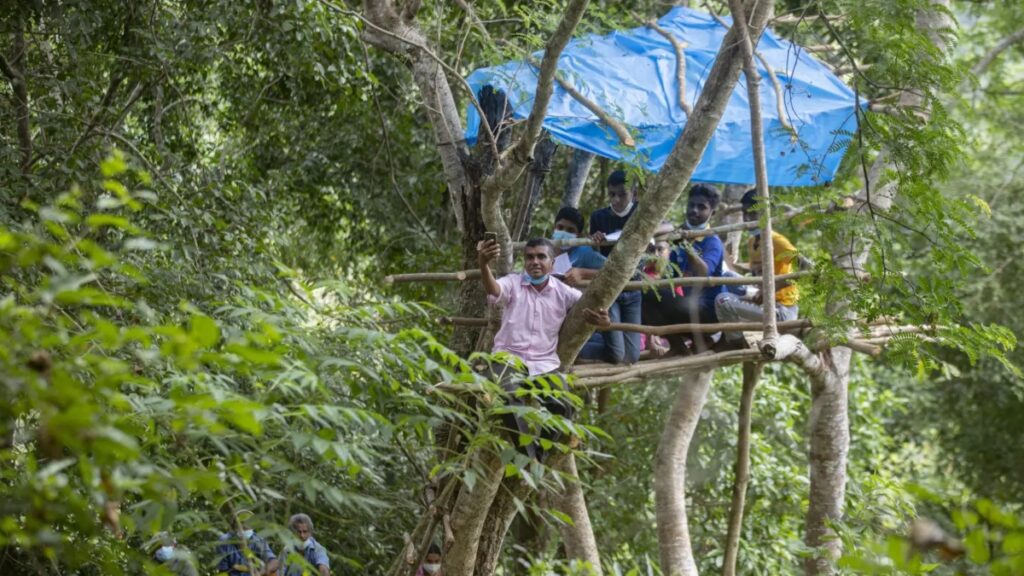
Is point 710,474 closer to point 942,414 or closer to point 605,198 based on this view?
point 605,198

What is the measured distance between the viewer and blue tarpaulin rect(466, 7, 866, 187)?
213 inches

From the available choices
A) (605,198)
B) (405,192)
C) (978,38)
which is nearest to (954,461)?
(978,38)

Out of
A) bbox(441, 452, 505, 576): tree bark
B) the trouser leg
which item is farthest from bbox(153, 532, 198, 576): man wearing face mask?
the trouser leg

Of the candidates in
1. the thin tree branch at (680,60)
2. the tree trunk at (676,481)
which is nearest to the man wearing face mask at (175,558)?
the thin tree branch at (680,60)

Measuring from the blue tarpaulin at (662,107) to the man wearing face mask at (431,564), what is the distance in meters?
1.96

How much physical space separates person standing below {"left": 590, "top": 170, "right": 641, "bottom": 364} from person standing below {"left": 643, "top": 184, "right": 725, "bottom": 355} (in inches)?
5.8

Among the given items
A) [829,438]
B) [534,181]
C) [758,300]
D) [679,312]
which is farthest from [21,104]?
[829,438]

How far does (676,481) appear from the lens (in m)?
6.99

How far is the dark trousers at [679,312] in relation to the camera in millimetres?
5699

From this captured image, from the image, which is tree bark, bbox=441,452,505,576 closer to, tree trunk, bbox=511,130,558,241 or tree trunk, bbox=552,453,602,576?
tree trunk, bbox=552,453,602,576

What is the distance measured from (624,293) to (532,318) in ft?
2.43

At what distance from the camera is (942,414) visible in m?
11.6

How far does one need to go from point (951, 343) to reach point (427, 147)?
398 cm

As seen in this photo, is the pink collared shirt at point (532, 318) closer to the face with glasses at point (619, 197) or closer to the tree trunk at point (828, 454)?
the face with glasses at point (619, 197)
